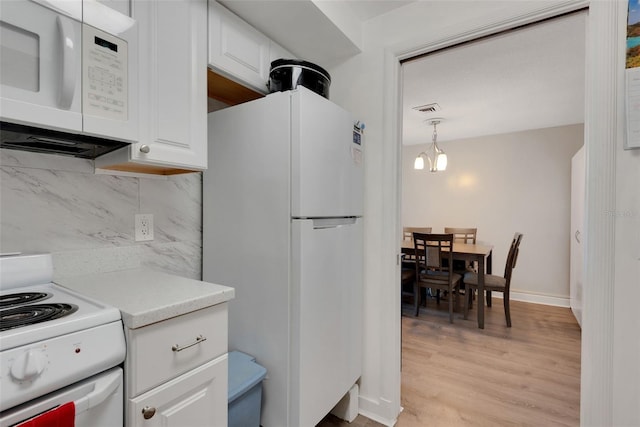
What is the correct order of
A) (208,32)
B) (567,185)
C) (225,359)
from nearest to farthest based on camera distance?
1. (225,359)
2. (208,32)
3. (567,185)

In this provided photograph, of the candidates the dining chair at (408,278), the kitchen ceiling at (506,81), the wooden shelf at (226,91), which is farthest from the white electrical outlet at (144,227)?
the dining chair at (408,278)

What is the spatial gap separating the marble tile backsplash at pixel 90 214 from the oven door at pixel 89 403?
640mm

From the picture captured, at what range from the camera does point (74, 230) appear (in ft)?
4.03

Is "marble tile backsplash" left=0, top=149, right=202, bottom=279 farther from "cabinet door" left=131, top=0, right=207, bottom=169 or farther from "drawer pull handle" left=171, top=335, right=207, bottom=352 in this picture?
"drawer pull handle" left=171, top=335, right=207, bottom=352

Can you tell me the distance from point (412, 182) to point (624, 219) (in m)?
4.20

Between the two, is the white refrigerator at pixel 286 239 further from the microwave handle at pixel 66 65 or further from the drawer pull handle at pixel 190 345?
the microwave handle at pixel 66 65

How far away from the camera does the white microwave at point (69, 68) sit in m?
0.83

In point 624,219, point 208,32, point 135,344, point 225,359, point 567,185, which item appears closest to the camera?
point 135,344

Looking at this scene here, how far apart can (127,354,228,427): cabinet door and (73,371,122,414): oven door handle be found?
79 millimetres

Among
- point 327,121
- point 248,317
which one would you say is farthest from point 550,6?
point 248,317

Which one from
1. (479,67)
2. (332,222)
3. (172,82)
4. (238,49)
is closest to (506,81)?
(479,67)

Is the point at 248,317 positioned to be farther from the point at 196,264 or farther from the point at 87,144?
the point at 87,144

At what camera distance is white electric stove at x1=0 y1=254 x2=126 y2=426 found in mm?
627

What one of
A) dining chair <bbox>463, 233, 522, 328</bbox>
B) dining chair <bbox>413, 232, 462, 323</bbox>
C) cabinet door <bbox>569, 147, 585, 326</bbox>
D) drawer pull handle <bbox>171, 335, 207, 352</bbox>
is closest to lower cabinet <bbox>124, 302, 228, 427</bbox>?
drawer pull handle <bbox>171, 335, 207, 352</bbox>
